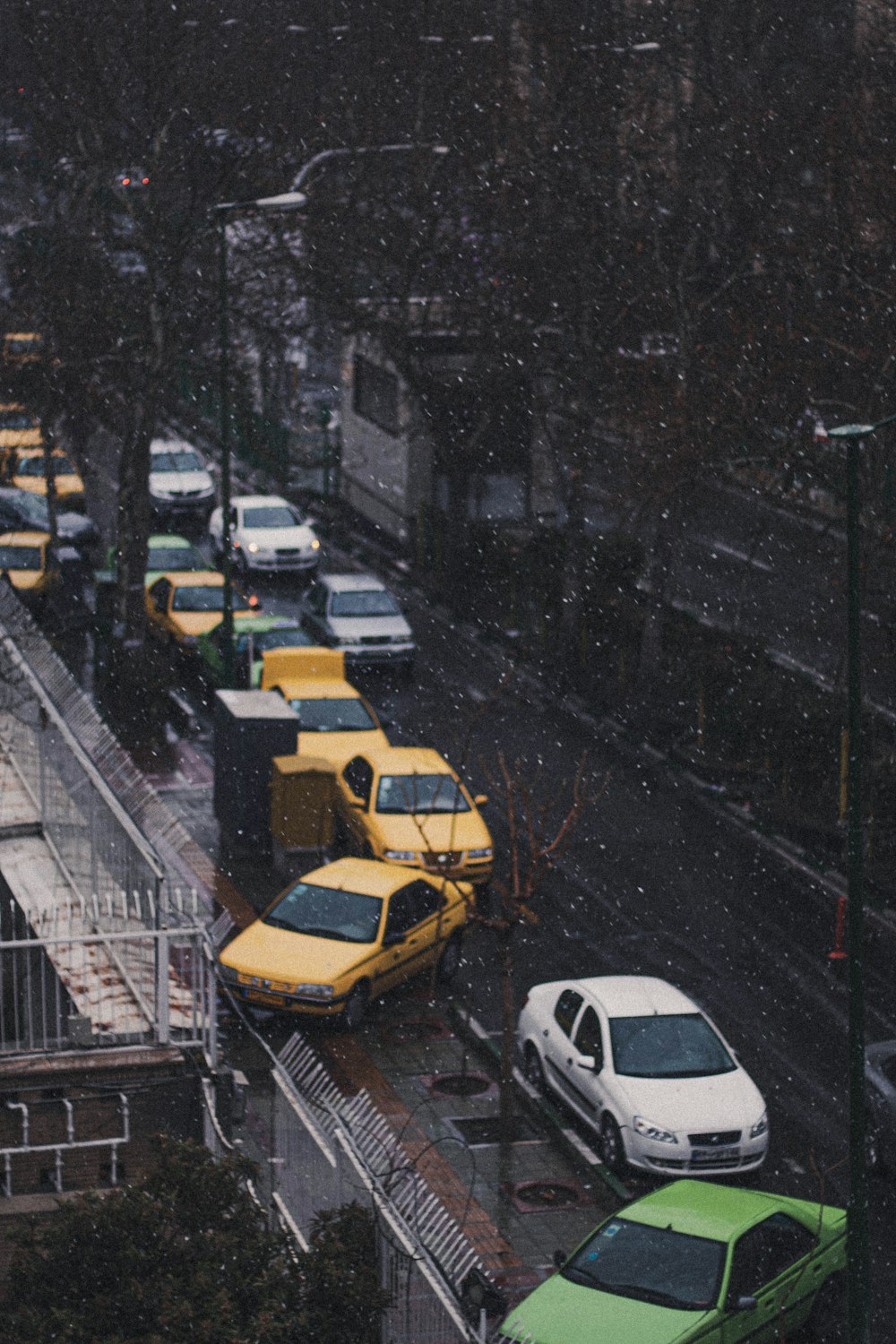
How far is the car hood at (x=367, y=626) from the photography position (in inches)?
1383

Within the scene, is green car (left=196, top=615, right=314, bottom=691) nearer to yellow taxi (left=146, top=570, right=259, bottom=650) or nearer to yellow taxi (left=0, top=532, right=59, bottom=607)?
yellow taxi (left=146, top=570, right=259, bottom=650)

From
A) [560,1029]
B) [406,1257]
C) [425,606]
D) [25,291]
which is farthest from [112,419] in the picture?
[406,1257]

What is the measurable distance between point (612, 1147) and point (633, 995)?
1622mm

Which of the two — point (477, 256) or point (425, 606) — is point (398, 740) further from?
point (477, 256)

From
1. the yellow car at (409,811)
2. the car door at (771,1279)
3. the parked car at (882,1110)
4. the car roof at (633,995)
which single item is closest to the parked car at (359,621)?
the yellow car at (409,811)

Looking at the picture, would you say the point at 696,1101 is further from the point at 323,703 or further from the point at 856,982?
the point at 323,703

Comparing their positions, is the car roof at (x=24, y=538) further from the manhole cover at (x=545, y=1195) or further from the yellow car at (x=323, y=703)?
the manhole cover at (x=545, y=1195)

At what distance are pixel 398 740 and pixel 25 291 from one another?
1032cm

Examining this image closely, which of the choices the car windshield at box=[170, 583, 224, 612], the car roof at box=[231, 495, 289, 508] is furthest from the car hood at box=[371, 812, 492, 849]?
the car roof at box=[231, 495, 289, 508]

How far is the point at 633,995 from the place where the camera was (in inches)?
766

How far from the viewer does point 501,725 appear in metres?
32.1

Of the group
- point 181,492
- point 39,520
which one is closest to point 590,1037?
point 39,520

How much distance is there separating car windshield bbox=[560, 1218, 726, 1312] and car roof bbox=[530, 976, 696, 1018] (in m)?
3.97

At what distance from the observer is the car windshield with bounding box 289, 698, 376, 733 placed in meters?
29.1
